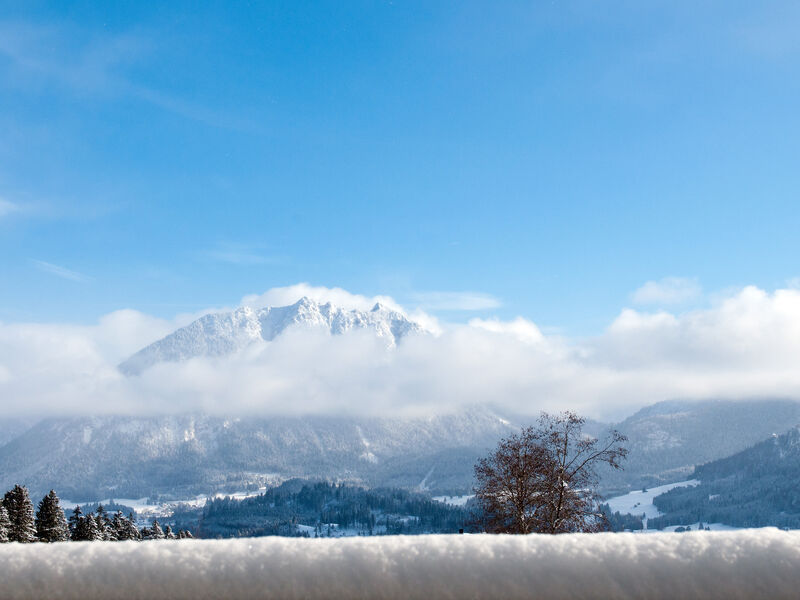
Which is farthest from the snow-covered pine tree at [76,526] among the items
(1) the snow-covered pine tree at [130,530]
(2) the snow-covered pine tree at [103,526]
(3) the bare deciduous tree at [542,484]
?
(3) the bare deciduous tree at [542,484]

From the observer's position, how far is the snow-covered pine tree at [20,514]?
39.7 meters

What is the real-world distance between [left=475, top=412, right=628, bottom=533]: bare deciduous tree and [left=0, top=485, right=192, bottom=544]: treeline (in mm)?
20994

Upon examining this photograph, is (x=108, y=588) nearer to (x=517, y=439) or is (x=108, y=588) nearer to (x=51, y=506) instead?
(x=517, y=439)

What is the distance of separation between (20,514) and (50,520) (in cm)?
579

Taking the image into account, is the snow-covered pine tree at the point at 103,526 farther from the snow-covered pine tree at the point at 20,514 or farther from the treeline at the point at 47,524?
the snow-covered pine tree at the point at 20,514

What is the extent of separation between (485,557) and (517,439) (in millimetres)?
25975

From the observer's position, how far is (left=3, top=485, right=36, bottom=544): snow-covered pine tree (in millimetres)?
39656

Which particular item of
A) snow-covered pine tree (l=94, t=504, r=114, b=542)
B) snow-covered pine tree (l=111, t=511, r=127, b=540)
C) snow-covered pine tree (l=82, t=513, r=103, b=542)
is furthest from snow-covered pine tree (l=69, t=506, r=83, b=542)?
snow-covered pine tree (l=111, t=511, r=127, b=540)

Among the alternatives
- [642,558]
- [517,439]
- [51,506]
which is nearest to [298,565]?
[642,558]

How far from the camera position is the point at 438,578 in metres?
1.83

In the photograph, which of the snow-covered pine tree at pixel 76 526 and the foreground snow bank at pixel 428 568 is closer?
the foreground snow bank at pixel 428 568

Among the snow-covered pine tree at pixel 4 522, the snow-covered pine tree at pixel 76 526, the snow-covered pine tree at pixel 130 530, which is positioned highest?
the snow-covered pine tree at pixel 4 522

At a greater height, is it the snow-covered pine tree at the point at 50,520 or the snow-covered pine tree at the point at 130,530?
the snow-covered pine tree at the point at 50,520

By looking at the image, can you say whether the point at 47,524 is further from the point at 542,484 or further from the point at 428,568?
the point at 428,568
